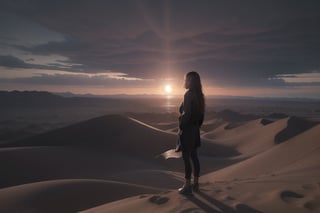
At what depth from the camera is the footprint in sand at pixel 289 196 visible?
15.5ft

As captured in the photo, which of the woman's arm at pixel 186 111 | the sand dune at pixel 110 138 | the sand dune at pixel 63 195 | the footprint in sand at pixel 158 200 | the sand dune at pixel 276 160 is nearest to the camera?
the footprint in sand at pixel 158 200

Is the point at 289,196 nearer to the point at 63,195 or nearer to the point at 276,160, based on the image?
the point at 63,195

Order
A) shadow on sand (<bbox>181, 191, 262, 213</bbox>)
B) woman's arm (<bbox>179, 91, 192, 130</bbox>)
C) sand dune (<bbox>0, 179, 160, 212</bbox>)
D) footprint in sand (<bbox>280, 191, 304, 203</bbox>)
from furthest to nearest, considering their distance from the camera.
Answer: sand dune (<bbox>0, 179, 160, 212</bbox>), woman's arm (<bbox>179, 91, 192, 130</bbox>), footprint in sand (<bbox>280, 191, 304, 203</bbox>), shadow on sand (<bbox>181, 191, 262, 213</bbox>)

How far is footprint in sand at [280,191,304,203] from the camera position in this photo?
15.5 feet

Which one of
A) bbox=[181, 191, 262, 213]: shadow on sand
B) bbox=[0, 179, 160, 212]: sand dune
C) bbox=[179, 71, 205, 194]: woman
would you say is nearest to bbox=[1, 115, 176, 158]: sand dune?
bbox=[0, 179, 160, 212]: sand dune

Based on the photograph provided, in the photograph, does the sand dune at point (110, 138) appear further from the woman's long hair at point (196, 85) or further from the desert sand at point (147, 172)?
the woman's long hair at point (196, 85)

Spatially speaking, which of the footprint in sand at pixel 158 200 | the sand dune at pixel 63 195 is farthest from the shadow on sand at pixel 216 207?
the sand dune at pixel 63 195

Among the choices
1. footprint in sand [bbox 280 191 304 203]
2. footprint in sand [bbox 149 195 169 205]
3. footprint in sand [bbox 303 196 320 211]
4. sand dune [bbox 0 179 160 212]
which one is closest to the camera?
footprint in sand [bbox 303 196 320 211]

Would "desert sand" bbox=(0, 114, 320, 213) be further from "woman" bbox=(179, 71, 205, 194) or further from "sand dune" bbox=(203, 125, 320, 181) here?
"woman" bbox=(179, 71, 205, 194)

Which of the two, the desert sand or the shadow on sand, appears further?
the desert sand

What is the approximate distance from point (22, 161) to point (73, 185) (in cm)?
849

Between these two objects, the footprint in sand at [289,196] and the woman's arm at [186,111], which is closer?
the footprint in sand at [289,196]

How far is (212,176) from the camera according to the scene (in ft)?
45.9

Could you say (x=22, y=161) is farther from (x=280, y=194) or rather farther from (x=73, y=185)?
(x=280, y=194)
